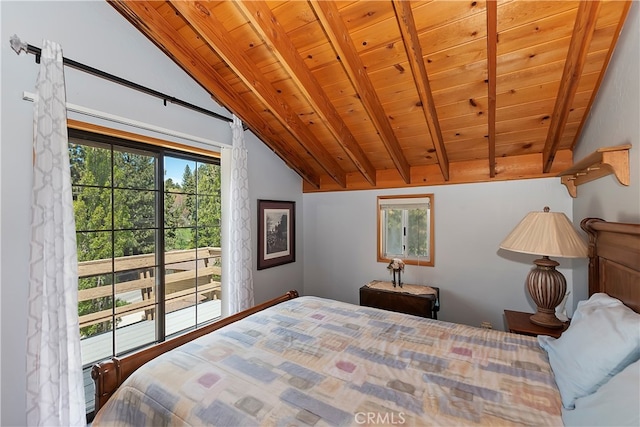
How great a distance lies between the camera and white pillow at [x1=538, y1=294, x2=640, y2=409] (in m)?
0.99

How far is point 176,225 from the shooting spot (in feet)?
8.63

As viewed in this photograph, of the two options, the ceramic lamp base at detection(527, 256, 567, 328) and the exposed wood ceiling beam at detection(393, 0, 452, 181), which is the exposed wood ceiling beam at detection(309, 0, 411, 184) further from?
the ceramic lamp base at detection(527, 256, 567, 328)

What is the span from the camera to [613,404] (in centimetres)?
84

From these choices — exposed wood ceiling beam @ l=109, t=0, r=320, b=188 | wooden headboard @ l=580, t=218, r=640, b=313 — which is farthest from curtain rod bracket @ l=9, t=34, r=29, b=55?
wooden headboard @ l=580, t=218, r=640, b=313

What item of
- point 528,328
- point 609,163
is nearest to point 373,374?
point 528,328

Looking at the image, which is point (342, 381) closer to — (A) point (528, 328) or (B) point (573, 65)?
(A) point (528, 328)

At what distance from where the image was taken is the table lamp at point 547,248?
1833 millimetres

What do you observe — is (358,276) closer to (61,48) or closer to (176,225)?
(176,225)

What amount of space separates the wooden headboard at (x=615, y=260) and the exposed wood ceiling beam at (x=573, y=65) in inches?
30.6

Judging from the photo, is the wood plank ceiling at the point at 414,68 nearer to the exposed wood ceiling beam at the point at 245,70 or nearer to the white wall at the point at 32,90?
the exposed wood ceiling beam at the point at 245,70

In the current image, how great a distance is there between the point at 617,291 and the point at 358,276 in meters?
2.47

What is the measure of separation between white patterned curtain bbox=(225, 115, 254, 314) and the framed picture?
17.9 inches

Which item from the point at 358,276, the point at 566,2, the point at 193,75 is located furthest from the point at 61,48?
the point at 358,276

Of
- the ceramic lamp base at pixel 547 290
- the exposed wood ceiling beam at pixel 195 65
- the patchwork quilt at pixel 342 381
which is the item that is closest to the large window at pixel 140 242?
the exposed wood ceiling beam at pixel 195 65
